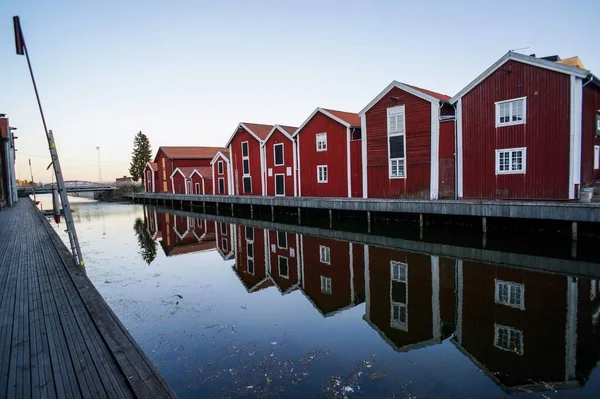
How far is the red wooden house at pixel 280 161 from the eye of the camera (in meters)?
30.3

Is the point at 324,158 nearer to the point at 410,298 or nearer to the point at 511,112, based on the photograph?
the point at 511,112

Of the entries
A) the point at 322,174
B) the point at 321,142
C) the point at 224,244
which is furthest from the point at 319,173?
the point at 224,244

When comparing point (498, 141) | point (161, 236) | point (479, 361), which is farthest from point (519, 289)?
point (161, 236)

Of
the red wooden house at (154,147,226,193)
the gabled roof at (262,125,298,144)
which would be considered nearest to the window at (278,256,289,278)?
the gabled roof at (262,125,298,144)

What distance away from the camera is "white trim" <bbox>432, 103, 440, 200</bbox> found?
20.9m

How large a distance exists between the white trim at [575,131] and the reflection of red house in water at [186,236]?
691 inches

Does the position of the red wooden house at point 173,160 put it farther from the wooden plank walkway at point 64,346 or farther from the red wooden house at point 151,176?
the wooden plank walkway at point 64,346

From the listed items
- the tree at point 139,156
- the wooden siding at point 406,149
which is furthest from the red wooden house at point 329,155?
the tree at point 139,156

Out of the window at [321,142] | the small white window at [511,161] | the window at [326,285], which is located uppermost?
the window at [321,142]

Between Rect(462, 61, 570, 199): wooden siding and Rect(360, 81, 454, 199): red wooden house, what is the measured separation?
131 cm

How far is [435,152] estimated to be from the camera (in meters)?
21.0

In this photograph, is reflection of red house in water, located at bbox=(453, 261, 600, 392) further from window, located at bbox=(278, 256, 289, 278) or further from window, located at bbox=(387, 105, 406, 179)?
window, located at bbox=(387, 105, 406, 179)

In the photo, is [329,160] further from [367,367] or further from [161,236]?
[367,367]

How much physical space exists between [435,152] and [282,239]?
32.9 feet
